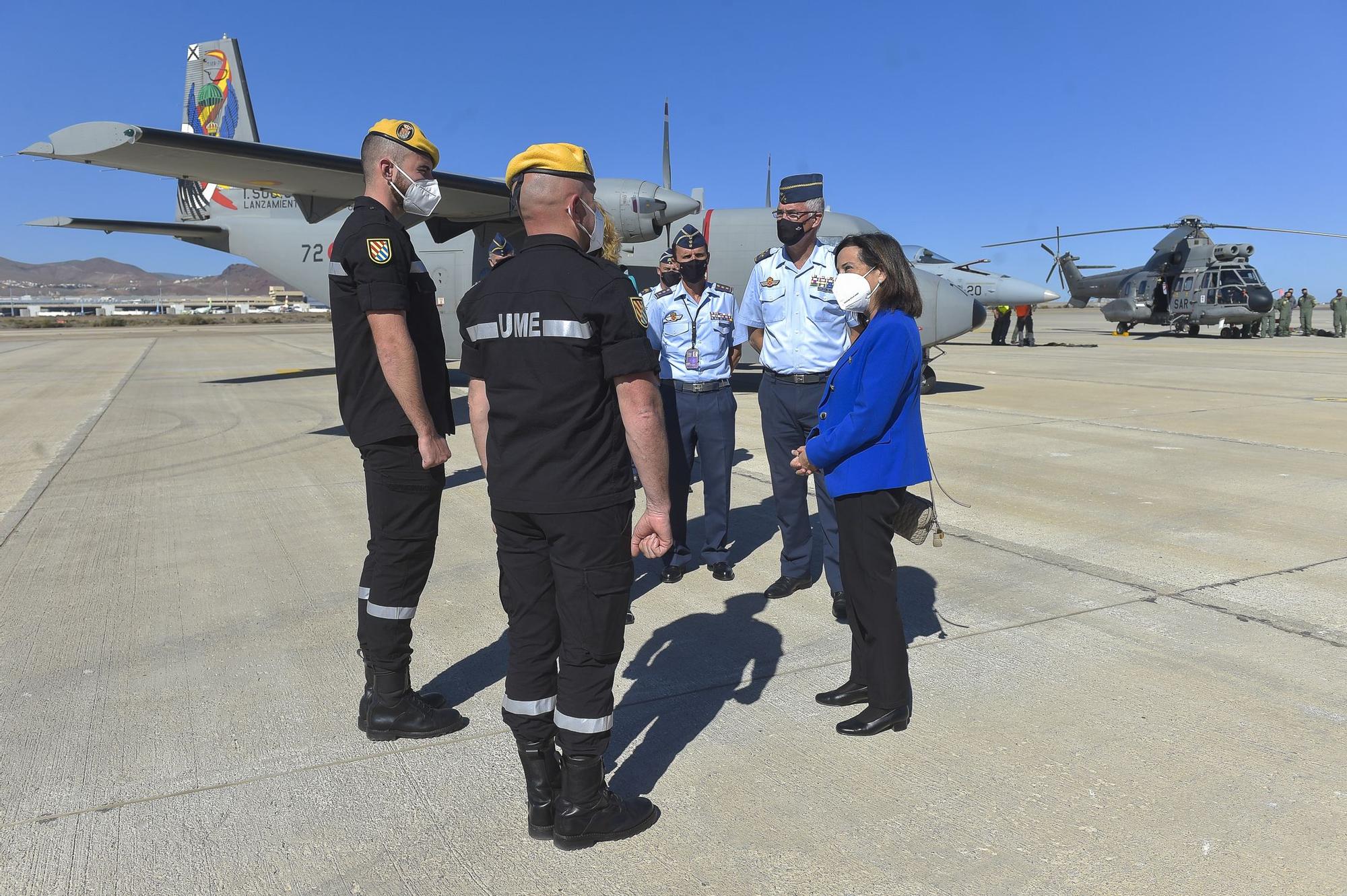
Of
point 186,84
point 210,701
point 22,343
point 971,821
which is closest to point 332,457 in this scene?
point 210,701

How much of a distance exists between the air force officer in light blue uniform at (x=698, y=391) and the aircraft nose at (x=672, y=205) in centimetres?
641

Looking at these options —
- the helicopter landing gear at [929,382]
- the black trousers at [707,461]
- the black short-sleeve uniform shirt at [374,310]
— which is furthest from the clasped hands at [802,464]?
the helicopter landing gear at [929,382]

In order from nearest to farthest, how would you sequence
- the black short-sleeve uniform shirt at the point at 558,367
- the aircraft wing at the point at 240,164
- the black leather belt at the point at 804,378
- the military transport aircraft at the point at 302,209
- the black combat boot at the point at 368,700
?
the black short-sleeve uniform shirt at the point at 558,367, the black combat boot at the point at 368,700, the black leather belt at the point at 804,378, the aircraft wing at the point at 240,164, the military transport aircraft at the point at 302,209

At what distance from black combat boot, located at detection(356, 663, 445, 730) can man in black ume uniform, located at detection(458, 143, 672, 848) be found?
84 centimetres

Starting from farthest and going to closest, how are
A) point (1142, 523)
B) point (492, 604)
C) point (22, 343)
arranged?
point (22, 343) → point (1142, 523) → point (492, 604)

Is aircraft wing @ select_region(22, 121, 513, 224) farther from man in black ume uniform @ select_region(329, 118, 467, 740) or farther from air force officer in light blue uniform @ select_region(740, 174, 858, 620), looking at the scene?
man in black ume uniform @ select_region(329, 118, 467, 740)

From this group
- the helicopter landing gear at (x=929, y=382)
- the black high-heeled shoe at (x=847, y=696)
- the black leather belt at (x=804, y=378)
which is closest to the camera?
the black high-heeled shoe at (x=847, y=696)

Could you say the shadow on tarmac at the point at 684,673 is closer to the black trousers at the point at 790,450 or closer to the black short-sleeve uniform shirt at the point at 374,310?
the black trousers at the point at 790,450

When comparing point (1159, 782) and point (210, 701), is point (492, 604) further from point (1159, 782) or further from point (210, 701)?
point (1159, 782)

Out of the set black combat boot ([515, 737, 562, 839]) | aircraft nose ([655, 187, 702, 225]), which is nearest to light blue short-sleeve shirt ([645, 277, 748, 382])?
black combat boot ([515, 737, 562, 839])

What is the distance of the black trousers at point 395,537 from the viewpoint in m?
3.06

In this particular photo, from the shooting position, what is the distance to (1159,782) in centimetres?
265

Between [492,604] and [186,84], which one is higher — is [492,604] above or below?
below

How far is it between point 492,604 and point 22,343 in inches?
1521
